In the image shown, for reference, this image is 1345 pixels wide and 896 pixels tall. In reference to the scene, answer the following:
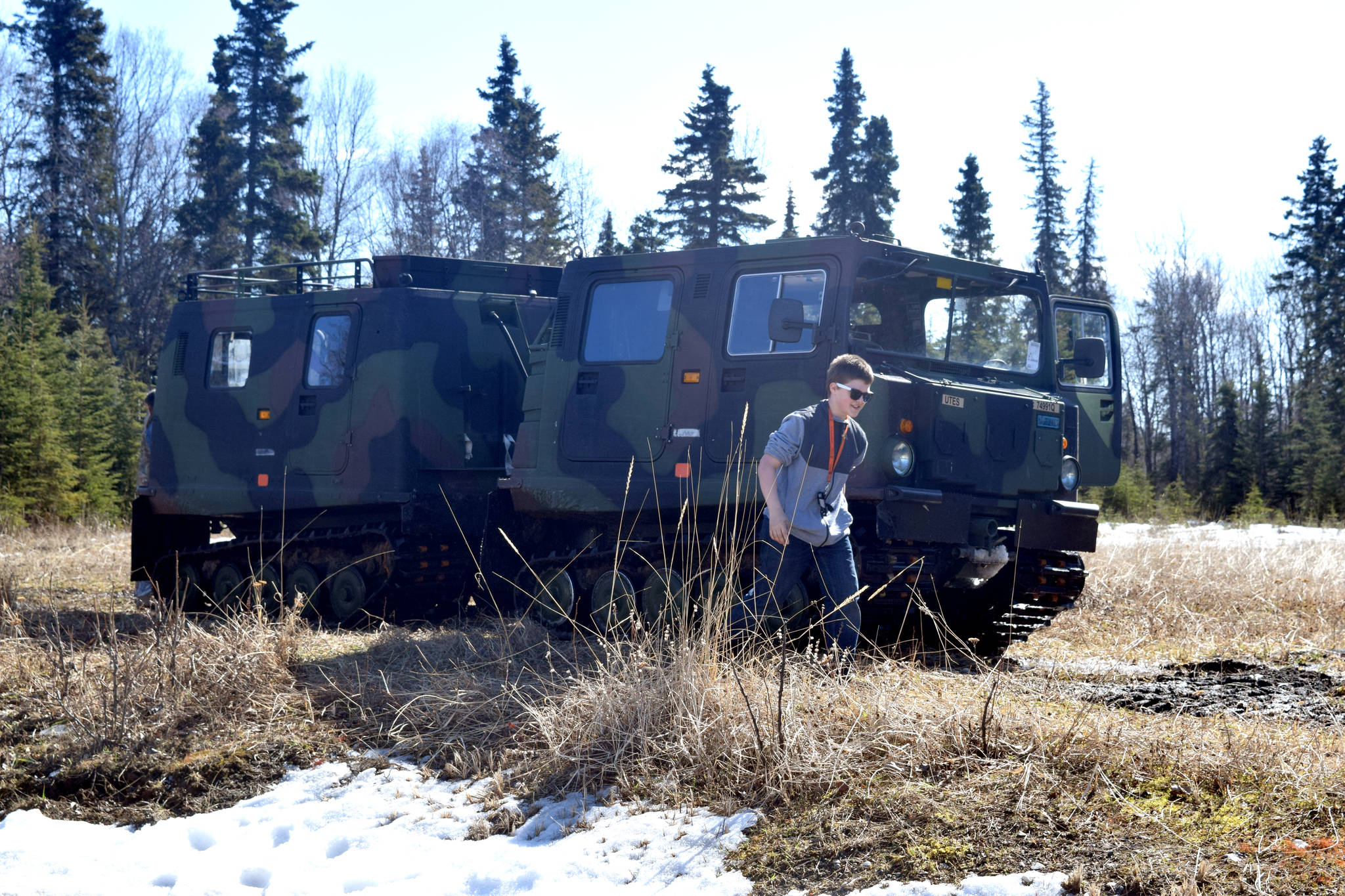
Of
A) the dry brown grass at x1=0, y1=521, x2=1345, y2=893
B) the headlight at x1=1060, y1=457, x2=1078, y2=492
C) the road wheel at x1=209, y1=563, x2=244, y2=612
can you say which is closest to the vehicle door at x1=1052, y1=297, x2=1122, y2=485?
the headlight at x1=1060, y1=457, x2=1078, y2=492

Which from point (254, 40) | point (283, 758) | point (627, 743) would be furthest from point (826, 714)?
point (254, 40)

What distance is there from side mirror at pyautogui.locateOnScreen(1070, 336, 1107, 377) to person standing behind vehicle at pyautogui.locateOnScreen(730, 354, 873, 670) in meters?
3.16

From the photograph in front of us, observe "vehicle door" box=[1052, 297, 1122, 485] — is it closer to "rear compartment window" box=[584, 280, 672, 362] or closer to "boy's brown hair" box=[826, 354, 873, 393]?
"rear compartment window" box=[584, 280, 672, 362]

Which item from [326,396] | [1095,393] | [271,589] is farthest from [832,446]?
[271,589]

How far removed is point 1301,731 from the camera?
4844 millimetres

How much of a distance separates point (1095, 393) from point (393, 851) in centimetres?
765

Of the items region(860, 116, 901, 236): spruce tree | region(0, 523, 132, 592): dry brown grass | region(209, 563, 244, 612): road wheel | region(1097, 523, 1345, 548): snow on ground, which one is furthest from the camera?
region(860, 116, 901, 236): spruce tree

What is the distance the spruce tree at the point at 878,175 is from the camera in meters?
36.7

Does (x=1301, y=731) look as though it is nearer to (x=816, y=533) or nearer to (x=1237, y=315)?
(x=816, y=533)

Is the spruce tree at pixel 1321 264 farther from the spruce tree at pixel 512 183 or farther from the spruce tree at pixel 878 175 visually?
the spruce tree at pixel 512 183

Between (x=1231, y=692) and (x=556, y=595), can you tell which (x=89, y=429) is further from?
(x=1231, y=692)

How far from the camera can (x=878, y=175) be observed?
121 ft

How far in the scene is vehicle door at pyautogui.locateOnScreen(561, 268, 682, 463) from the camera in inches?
309

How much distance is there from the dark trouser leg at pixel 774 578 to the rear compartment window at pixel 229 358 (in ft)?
22.0
